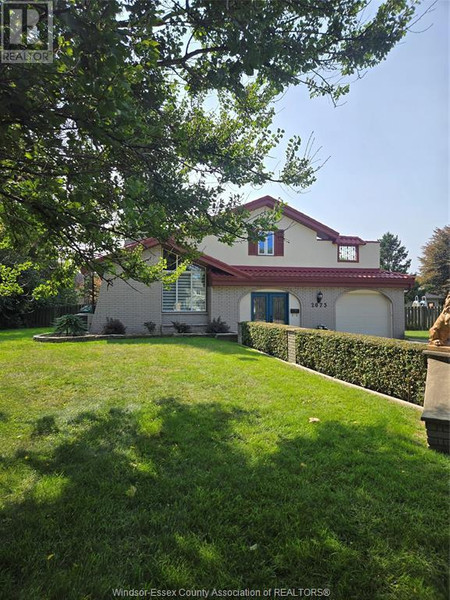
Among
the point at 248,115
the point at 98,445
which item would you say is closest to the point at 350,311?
the point at 248,115

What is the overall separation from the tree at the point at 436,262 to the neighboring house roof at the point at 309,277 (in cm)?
1984

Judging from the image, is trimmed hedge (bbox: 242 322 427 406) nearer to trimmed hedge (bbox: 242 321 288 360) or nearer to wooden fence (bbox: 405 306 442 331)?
trimmed hedge (bbox: 242 321 288 360)

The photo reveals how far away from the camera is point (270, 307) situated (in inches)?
648

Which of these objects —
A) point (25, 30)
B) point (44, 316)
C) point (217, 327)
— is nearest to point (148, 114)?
point (25, 30)

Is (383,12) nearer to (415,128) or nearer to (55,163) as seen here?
(415,128)

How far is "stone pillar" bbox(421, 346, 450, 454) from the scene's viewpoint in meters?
3.51

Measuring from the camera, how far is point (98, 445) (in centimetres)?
362

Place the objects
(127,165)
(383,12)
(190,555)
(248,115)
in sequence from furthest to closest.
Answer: (248,115) < (127,165) < (383,12) < (190,555)

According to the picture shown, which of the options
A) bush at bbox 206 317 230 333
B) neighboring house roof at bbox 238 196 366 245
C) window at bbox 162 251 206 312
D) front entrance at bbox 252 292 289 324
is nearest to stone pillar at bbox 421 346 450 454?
bush at bbox 206 317 230 333

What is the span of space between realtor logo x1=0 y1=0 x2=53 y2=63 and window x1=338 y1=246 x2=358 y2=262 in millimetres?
18651

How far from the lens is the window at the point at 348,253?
63.4 feet

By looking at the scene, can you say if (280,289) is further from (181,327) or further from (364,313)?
(181,327)

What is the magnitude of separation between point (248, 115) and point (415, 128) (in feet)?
11.0

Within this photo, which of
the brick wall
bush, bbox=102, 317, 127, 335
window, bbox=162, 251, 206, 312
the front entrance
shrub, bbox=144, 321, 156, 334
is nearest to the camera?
bush, bbox=102, 317, 127, 335
